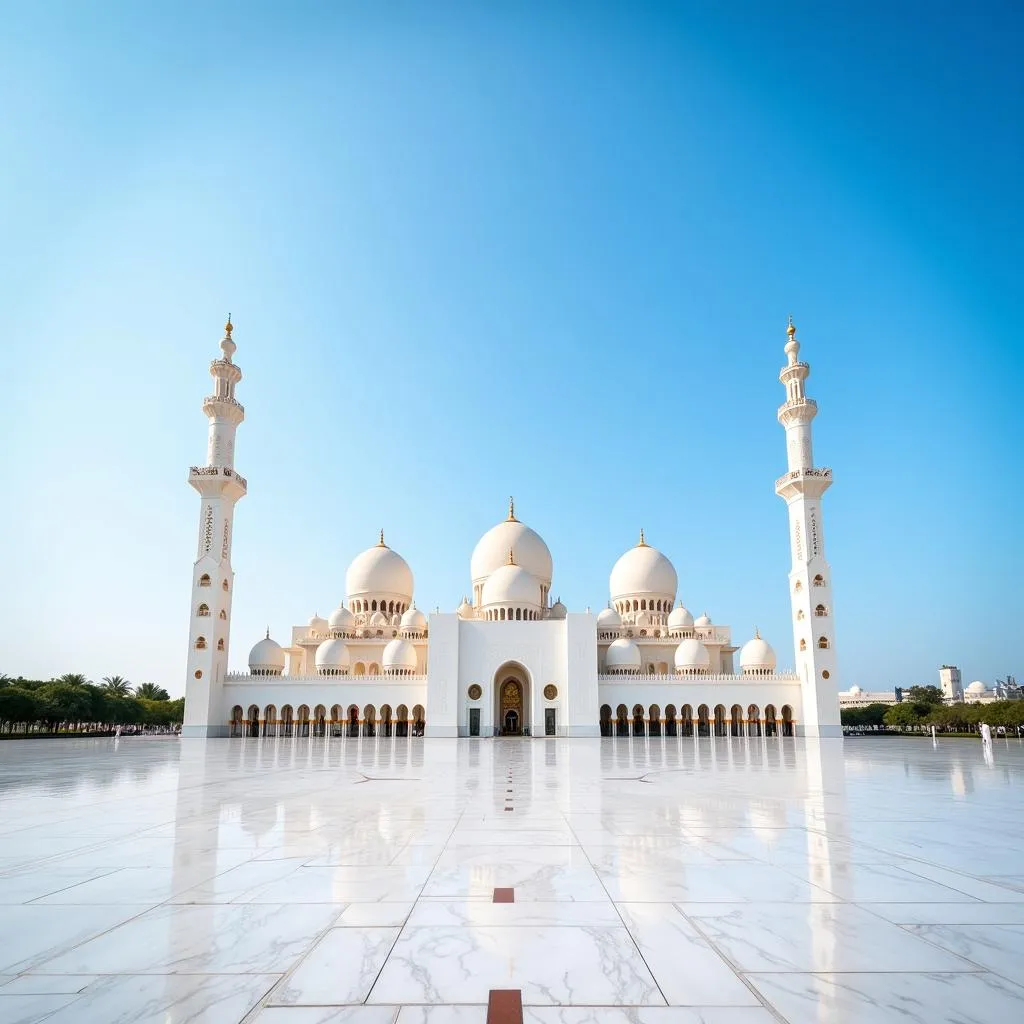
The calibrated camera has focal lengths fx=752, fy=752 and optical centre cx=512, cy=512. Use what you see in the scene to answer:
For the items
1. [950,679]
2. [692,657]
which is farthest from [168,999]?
[950,679]

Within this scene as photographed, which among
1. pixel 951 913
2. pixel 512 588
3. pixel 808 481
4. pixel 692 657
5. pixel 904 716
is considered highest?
pixel 808 481

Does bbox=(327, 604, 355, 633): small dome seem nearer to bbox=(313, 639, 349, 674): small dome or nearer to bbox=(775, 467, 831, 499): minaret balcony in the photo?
bbox=(313, 639, 349, 674): small dome

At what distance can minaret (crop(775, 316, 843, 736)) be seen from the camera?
3044 centimetres

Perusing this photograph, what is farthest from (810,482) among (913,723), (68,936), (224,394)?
(68,936)

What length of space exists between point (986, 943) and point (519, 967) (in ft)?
6.75

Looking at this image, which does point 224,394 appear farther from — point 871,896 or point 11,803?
point 871,896

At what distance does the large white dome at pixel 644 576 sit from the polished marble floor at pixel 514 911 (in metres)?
30.3

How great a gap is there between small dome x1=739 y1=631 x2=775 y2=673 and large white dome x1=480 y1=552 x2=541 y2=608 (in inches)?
400

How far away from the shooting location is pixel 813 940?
3.28m

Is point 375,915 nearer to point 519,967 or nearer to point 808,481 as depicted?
point 519,967

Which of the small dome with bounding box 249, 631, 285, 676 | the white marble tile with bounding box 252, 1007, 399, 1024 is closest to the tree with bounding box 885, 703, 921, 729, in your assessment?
the small dome with bounding box 249, 631, 285, 676

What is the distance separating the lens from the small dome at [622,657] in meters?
34.2

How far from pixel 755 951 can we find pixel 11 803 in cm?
852

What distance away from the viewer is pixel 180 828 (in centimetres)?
657
